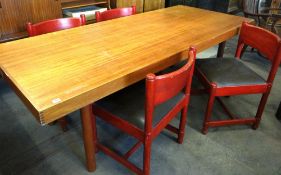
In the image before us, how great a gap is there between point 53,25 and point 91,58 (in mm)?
704

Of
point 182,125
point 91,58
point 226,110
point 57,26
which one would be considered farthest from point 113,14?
point 226,110

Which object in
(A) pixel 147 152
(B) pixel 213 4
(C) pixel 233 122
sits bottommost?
(C) pixel 233 122

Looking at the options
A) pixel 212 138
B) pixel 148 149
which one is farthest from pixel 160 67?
pixel 212 138

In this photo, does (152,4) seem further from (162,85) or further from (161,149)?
(162,85)

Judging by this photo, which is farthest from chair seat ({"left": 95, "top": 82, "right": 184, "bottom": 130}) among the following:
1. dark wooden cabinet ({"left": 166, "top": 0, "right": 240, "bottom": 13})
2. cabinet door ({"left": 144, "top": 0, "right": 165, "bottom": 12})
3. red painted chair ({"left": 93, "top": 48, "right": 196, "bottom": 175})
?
dark wooden cabinet ({"left": 166, "top": 0, "right": 240, "bottom": 13})

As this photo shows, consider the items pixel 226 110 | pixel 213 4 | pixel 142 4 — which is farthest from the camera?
pixel 213 4

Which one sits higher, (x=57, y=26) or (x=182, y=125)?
(x=57, y=26)

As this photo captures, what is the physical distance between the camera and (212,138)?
1755 mm

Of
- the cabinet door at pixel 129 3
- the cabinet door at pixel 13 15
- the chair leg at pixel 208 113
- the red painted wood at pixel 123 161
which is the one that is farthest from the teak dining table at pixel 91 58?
the cabinet door at pixel 129 3

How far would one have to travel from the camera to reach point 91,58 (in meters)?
1.22

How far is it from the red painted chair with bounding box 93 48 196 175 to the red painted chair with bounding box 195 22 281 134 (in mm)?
314

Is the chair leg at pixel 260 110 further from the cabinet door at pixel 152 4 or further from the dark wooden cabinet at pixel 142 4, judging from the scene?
the cabinet door at pixel 152 4

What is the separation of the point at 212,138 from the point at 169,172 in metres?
0.47

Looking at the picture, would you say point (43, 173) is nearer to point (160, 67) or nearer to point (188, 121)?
point (160, 67)
